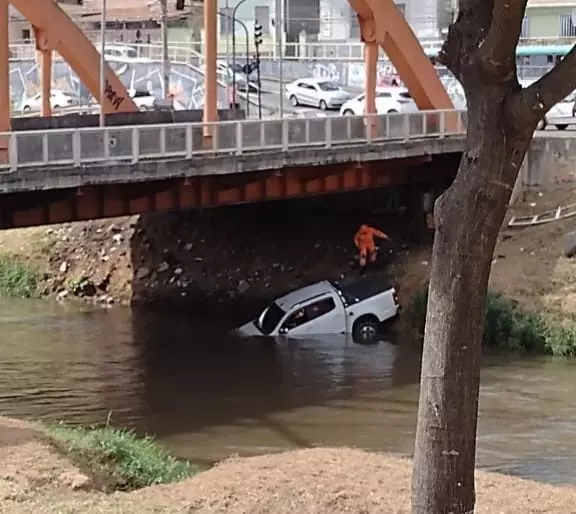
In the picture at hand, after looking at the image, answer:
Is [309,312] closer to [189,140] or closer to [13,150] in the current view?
[189,140]

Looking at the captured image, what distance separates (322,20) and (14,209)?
2258 inches

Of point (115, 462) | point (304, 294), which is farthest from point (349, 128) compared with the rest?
point (115, 462)

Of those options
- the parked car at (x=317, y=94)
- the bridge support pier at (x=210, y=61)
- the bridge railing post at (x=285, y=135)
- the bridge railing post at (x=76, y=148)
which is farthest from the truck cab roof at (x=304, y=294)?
the parked car at (x=317, y=94)

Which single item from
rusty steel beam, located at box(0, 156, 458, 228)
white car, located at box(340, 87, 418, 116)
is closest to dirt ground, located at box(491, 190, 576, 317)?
rusty steel beam, located at box(0, 156, 458, 228)

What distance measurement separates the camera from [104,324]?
3253 centimetres

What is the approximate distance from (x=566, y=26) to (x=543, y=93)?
218 feet

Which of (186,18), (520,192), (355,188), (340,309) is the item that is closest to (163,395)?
(340,309)

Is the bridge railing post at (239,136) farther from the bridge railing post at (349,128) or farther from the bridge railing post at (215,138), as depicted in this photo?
the bridge railing post at (349,128)

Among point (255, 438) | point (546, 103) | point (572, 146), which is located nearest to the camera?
point (546, 103)

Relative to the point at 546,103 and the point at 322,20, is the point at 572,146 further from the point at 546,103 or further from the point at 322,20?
the point at 322,20

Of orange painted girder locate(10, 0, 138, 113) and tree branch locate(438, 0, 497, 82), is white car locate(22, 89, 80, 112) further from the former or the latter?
tree branch locate(438, 0, 497, 82)

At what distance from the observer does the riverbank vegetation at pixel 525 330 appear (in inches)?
1088

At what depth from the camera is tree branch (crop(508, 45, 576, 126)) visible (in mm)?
7688

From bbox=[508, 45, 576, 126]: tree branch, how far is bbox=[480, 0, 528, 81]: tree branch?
0.18m
